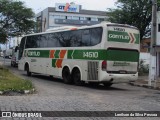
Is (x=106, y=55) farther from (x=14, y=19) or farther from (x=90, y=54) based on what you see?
(x=14, y=19)

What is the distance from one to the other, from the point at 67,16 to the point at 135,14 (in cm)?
6269

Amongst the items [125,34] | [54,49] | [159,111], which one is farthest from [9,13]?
[159,111]

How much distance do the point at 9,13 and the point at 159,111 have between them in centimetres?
3428

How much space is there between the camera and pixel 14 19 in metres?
44.1

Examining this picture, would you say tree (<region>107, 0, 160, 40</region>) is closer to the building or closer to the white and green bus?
the white and green bus

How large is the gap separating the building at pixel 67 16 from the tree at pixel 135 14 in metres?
53.8

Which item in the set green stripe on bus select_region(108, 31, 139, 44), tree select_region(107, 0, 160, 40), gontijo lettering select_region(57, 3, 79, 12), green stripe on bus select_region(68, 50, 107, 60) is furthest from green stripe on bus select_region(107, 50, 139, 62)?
Answer: gontijo lettering select_region(57, 3, 79, 12)

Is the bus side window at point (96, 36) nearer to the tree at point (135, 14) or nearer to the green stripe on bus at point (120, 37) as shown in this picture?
the green stripe on bus at point (120, 37)

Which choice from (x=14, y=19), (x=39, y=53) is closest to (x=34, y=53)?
(x=39, y=53)

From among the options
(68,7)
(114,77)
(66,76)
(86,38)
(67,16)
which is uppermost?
(68,7)

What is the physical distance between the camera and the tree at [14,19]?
43.2 m

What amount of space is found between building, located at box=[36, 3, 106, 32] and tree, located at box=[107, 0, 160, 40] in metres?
53.8

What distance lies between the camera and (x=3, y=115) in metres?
9.16

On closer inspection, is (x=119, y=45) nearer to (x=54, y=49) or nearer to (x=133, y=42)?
(x=133, y=42)
